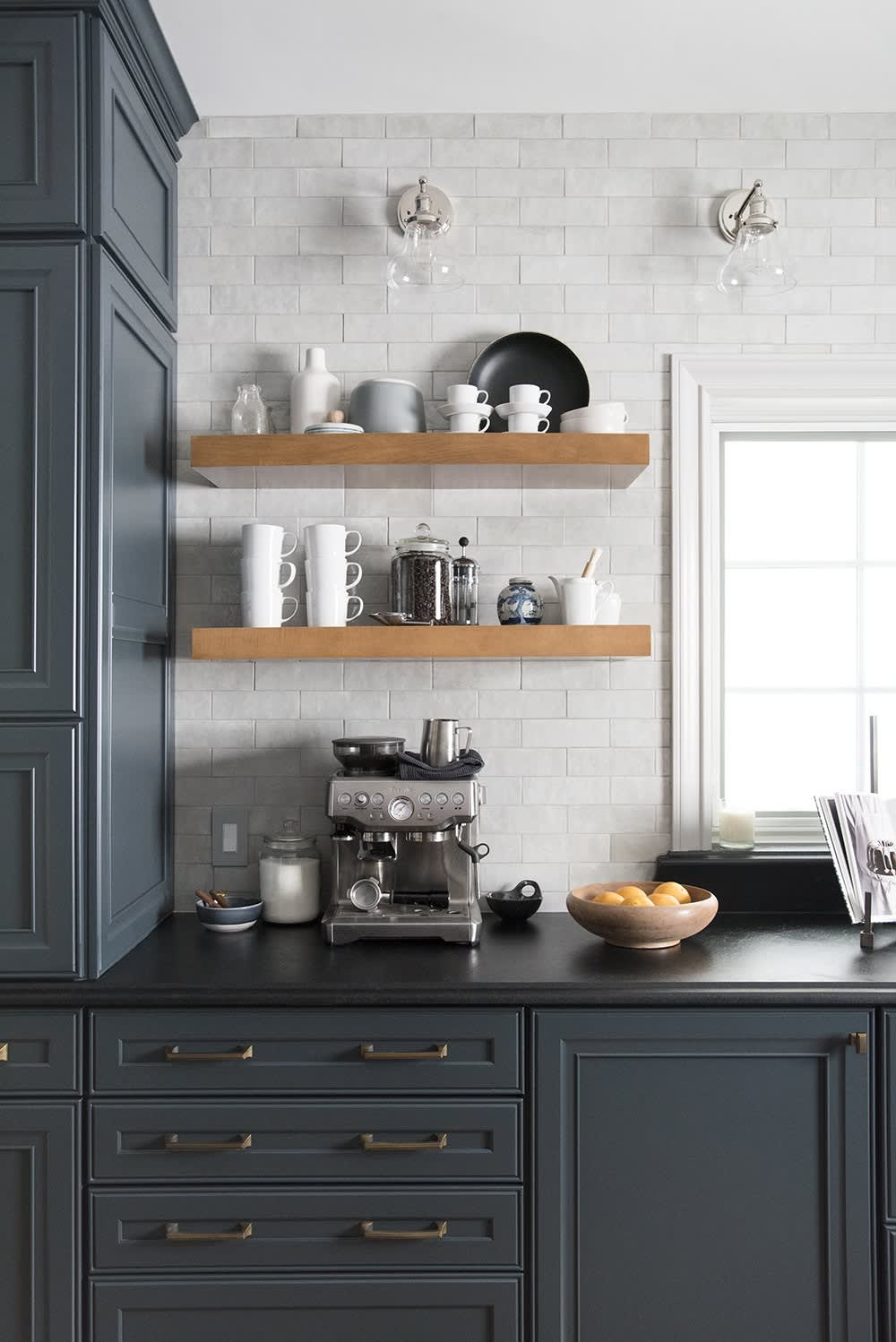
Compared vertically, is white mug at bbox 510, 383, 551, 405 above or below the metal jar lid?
above

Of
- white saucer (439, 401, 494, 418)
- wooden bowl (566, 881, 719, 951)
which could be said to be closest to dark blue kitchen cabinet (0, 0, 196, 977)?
white saucer (439, 401, 494, 418)

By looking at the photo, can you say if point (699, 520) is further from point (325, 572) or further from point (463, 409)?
point (325, 572)

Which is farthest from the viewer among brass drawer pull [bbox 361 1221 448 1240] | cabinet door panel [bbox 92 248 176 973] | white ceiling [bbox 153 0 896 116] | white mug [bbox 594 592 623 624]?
white mug [bbox 594 592 623 624]

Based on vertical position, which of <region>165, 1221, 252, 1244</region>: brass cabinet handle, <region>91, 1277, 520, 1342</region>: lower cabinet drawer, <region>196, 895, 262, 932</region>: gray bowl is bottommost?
<region>91, 1277, 520, 1342</region>: lower cabinet drawer

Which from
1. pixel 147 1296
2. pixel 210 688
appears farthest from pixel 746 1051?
pixel 210 688

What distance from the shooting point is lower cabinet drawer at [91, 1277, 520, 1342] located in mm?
1768

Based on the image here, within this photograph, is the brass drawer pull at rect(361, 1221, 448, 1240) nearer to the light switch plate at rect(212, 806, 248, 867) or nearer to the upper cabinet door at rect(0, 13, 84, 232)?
the light switch plate at rect(212, 806, 248, 867)

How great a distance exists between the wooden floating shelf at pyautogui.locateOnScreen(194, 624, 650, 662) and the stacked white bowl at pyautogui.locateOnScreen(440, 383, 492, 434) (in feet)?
1.57

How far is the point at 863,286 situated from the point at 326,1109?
90.4 inches

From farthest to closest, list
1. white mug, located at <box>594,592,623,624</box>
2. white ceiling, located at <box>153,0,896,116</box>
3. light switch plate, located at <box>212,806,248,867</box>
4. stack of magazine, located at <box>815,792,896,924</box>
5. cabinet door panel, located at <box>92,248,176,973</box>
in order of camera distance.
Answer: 1. light switch plate, located at <box>212,806,248,867</box>
2. white mug, located at <box>594,592,623,624</box>
3. stack of magazine, located at <box>815,792,896,924</box>
4. white ceiling, located at <box>153,0,896,116</box>
5. cabinet door panel, located at <box>92,248,176,973</box>

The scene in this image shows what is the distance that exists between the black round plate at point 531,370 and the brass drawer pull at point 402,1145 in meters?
1.62

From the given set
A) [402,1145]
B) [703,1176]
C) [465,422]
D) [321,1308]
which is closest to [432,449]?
[465,422]

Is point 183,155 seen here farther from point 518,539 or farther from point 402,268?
point 518,539

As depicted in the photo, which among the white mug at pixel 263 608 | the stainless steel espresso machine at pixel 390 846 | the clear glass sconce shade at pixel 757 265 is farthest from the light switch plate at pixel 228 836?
the clear glass sconce shade at pixel 757 265
